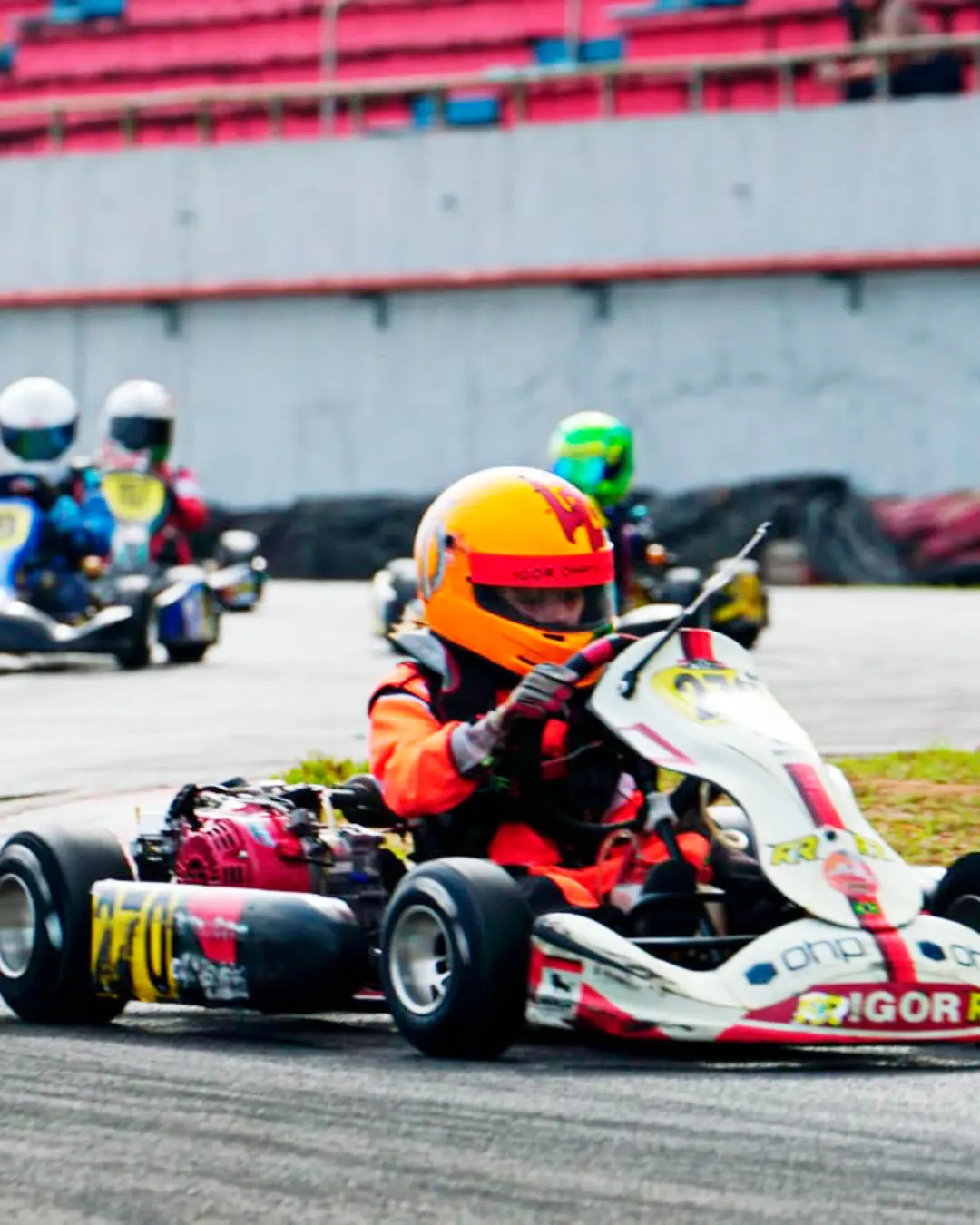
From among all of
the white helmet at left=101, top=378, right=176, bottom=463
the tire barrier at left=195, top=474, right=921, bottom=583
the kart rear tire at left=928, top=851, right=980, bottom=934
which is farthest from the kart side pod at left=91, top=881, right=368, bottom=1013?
the tire barrier at left=195, top=474, right=921, bottom=583

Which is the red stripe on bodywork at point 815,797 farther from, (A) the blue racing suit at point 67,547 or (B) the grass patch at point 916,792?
(A) the blue racing suit at point 67,547

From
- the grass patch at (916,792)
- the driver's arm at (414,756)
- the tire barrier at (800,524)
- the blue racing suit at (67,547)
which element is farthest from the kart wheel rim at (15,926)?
the tire barrier at (800,524)

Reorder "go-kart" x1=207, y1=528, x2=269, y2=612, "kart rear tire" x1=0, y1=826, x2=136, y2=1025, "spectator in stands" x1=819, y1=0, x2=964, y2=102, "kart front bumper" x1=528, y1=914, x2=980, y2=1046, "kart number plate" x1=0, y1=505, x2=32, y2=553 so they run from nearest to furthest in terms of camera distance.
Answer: "kart front bumper" x1=528, y1=914, x2=980, y2=1046
"kart rear tire" x1=0, y1=826, x2=136, y2=1025
"kart number plate" x1=0, y1=505, x2=32, y2=553
"go-kart" x1=207, y1=528, x2=269, y2=612
"spectator in stands" x1=819, y1=0, x2=964, y2=102

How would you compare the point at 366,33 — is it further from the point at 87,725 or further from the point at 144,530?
the point at 87,725

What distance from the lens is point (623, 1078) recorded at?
4.75 meters

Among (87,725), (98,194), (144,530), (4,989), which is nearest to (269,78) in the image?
(98,194)

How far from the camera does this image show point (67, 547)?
15438 mm

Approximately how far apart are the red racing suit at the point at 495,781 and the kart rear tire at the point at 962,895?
57 centimetres

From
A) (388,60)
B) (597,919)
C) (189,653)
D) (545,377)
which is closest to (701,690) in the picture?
(597,919)

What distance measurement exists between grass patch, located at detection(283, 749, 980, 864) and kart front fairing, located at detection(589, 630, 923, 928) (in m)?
1.90

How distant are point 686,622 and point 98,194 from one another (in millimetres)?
22513

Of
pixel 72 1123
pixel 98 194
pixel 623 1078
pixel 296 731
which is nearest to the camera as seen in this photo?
pixel 72 1123

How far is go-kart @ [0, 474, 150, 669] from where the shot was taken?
1463cm

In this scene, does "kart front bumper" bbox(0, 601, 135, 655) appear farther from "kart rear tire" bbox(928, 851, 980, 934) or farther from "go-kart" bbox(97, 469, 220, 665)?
"kart rear tire" bbox(928, 851, 980, 934)
